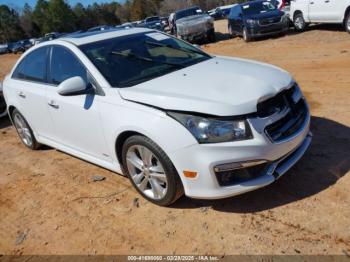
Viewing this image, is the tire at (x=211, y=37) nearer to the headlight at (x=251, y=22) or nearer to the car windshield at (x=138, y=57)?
the headlight at (x=251, y=22)

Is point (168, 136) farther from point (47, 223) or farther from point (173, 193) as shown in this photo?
point (47, 223)

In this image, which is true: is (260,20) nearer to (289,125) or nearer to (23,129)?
(23,129)

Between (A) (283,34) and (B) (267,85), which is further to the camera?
(A) (283,34)

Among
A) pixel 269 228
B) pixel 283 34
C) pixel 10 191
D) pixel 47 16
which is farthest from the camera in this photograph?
pixel 47 16

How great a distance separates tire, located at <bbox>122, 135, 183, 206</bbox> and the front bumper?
13 centimetres

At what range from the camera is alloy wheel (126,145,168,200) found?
3.80m

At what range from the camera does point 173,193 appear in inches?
148

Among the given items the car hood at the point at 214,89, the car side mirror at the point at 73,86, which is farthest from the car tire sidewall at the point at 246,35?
the car side mirror at the point at 73,86

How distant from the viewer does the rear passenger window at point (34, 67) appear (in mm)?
5180

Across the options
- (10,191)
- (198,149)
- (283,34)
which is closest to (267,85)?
(198,149)

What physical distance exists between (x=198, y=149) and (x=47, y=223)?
1954 millimetres

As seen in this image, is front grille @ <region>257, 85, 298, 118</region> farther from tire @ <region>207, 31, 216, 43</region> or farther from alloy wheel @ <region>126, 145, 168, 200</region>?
tire @ <region>207, 31, 216, 43</region>

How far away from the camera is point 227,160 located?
3367mm

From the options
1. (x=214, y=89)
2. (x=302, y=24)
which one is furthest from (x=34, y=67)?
(x=302, y=24)
